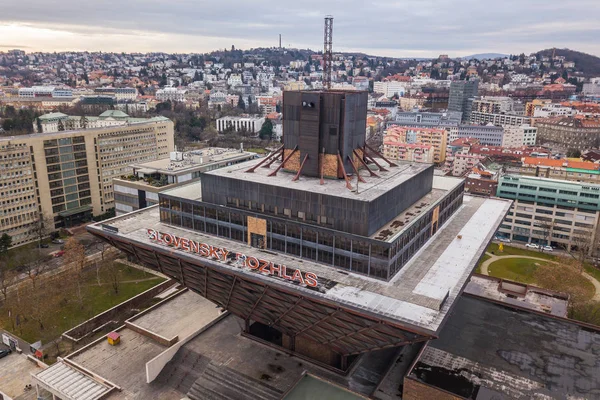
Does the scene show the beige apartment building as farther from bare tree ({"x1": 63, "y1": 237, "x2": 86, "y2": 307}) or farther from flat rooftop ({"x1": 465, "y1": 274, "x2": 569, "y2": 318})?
flat rooftop ({"x1": 465, "y1": 274, "x2": 569, "y2": 318})

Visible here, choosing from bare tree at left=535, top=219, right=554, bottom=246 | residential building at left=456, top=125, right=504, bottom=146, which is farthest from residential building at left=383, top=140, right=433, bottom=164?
bare tree at left=535, top=219, right=554, bottom=246

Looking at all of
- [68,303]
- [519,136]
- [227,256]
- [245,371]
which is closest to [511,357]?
[245,371]

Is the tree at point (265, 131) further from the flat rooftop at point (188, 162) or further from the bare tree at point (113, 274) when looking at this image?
the bare tree at point (113, 274)

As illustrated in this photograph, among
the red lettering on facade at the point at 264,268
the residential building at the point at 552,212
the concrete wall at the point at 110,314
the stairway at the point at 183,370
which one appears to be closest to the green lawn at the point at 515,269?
the residential building at the point at 552,212

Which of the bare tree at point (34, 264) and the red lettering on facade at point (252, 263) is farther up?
the red lettering on facade at point (252, 263)

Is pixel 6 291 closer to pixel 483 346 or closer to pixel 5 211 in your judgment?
pixel 5 211
